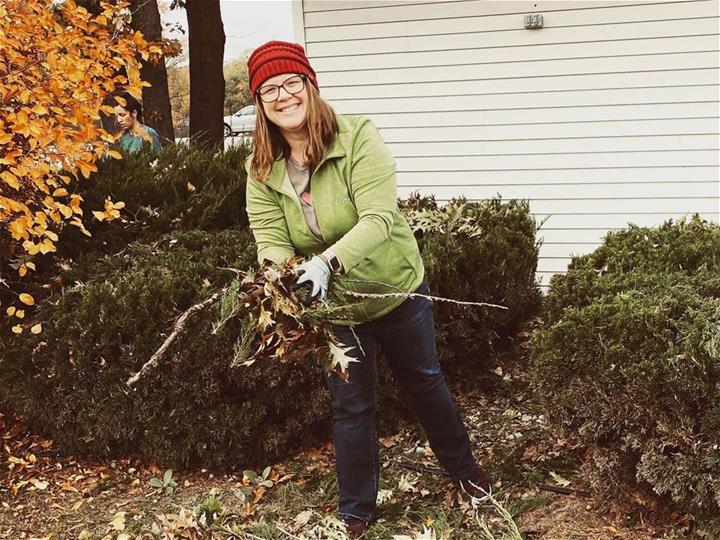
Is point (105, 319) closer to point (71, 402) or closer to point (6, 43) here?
point (71, 402)

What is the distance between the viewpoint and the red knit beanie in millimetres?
2766

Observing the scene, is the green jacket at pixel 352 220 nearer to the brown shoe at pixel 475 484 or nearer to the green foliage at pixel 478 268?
the brown shoe at pixel 475 484

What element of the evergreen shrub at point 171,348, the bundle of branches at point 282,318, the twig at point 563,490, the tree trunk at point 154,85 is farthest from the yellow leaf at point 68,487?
the tree trunk at point 154,85

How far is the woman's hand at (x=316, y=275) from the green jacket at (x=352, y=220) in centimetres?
8

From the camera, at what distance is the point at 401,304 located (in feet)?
9.94

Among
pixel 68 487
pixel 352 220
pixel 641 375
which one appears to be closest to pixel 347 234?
pixel 352 220

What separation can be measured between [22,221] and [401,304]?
1.86 meters

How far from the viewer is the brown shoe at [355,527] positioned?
318 cm

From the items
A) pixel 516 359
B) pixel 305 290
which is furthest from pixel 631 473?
pixel 516 359

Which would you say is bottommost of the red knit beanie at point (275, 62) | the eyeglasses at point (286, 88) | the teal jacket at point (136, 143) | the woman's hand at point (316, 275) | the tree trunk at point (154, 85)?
the woman's hand at point (316, 275)

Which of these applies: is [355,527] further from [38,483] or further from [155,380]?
[38,483]

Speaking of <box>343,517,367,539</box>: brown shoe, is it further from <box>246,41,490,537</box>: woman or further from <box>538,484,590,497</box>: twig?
<box>538,484,590,497</box>: twig

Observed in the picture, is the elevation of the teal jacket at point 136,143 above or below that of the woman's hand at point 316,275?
above

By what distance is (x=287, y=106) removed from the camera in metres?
2.80
